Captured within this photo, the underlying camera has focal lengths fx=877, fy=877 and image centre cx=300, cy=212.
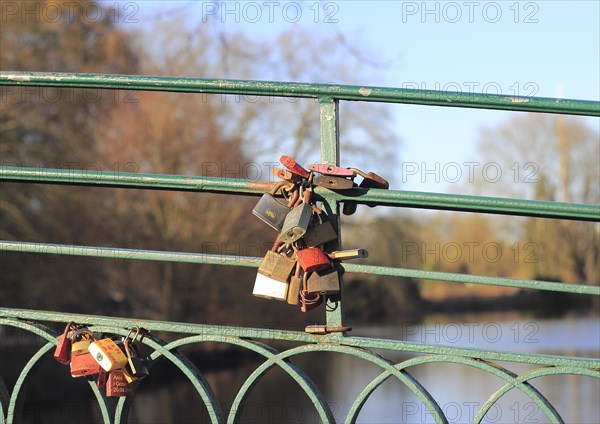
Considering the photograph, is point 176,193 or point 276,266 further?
point 176,193

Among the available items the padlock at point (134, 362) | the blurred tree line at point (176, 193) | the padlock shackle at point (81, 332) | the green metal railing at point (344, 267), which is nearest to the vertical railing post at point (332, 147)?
the green metal railing at point (344, 267)

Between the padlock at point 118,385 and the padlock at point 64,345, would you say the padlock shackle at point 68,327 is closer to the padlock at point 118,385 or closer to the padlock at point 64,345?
the padlock at point 64,345

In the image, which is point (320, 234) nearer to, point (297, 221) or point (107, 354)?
point (297, 221)

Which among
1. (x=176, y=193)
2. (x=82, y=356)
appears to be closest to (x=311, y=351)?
(x=82, y=356)

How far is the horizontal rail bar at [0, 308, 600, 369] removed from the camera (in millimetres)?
1612

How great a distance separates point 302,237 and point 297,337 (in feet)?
0.66

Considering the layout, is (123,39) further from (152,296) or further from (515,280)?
(515,280)

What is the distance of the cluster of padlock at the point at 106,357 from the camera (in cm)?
183

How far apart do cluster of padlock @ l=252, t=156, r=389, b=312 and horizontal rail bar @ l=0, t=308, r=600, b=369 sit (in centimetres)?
8

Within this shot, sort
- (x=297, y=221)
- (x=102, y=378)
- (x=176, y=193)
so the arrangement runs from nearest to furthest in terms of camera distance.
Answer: (x=297, y=221) → (x=102, y=378) → (x=176, y=193)

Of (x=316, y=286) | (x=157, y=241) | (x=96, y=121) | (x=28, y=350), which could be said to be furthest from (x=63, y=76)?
(x=96, y=121)

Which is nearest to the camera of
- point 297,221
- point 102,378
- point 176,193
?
point 297,221

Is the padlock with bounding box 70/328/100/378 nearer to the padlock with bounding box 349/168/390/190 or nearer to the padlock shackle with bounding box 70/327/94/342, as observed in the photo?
the padlock shackle with bounding box 70/327/94/342

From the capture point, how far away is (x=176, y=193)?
19750mm
